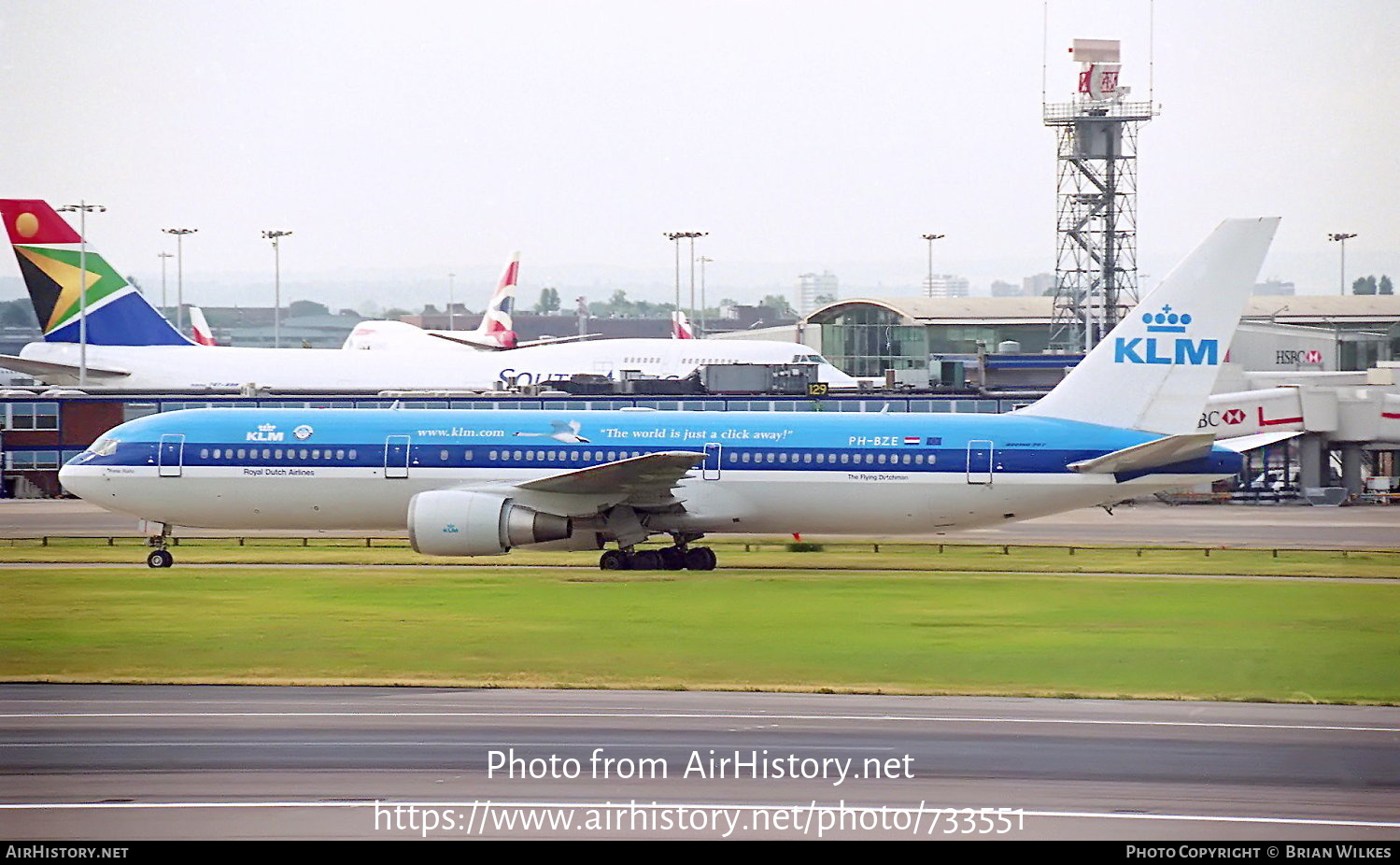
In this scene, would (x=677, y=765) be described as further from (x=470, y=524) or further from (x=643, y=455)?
(x=643, y=455)

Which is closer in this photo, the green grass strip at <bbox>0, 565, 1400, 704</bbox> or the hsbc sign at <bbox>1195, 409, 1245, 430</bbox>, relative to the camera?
the green grass strip at <bbox>0, 565, 1400, 704</bbox>

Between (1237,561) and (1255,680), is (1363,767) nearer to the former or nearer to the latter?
(1255,680)

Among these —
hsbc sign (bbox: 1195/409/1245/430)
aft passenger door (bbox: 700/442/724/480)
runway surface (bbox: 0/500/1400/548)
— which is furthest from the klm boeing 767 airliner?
hsbc sign (bbox: 1195/409/1245/430)

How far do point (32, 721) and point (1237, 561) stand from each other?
1160 inches

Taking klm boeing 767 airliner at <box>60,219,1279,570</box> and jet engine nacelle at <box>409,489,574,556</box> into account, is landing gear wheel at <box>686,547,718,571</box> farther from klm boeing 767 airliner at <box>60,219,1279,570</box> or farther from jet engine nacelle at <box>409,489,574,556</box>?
jet engine nacelle at <box>409,489,574,556</box>

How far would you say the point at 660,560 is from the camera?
119ft

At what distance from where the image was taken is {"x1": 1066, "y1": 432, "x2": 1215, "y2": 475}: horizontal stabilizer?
34.2m

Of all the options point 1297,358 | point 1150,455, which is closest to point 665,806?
point 1150,455

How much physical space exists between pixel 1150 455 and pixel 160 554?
23.0 meters

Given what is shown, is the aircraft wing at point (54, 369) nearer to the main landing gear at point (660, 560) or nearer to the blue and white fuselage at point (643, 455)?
the blue and white fuselage at point (643, 455)

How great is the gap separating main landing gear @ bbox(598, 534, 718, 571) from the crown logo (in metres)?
11.8

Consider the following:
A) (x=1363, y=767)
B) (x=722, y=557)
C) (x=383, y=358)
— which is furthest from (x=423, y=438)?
(x=383, y=358)

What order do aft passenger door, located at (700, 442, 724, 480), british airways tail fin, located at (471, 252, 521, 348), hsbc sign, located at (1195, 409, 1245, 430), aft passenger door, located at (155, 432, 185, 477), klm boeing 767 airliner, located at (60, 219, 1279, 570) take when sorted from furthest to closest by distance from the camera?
british airways tail fin, located at (471, 252, 521, 348) → hsbc sign, located at (1195, 409, 1245, 430) → aft passenger door, located at (155, 432, 185, 477) → aft passenger door, located at (700, 442, 724, 480) → klm boeing 767 airliner, located at (60, 219, 1279, 570)

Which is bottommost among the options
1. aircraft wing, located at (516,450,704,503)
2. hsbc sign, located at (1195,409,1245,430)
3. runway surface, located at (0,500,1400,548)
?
runway surface, located at (0,500,1400,548)
